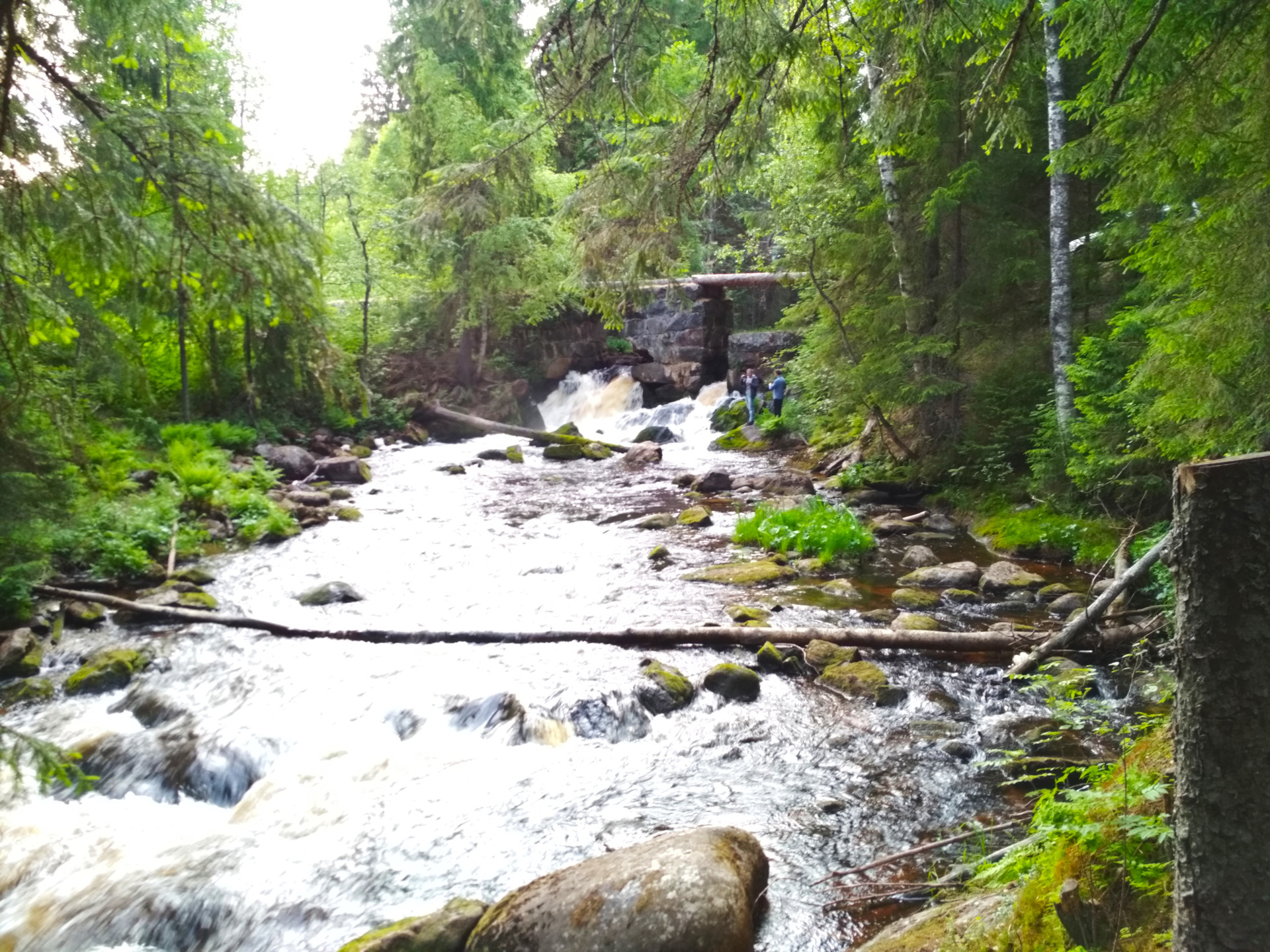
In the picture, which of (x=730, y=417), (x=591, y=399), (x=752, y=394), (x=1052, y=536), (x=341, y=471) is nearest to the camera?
(x=1052, y=536)

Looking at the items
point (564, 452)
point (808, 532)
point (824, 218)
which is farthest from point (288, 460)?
point (824, 218)

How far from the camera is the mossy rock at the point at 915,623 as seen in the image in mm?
7977

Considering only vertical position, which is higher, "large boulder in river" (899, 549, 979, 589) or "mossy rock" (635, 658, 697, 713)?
"large boulder in river" (899, 549, 979, 589)

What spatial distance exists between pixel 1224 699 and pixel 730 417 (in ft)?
77.5

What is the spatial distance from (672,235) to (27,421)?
6446 mm

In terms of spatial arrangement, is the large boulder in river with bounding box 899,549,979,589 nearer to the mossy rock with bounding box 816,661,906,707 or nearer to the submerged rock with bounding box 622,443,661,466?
the mossy rock with bounding box 816,661,906,707

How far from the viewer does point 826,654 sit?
23.9 feet

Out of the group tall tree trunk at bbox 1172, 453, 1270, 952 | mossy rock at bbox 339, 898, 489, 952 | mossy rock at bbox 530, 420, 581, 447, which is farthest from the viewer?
mossy rock at bbox 530, 420, 581, 447

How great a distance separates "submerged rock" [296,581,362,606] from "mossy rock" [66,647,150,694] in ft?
7.28

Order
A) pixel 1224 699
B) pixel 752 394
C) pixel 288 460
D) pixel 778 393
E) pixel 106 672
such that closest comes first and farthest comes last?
pixel 1224 699
pixel 106 672
pixel 288 460
pixel 778 393
pixel 752 394

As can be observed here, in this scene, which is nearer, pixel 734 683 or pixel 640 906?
pixel 640 906

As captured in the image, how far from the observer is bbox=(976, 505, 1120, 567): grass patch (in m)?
9.43

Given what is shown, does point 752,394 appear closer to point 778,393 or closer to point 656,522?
point 778,393

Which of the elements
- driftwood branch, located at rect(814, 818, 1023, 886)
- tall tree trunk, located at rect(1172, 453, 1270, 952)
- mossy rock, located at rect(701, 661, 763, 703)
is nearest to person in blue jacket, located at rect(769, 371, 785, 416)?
mossy rock, located at rect(701, 661, 763, 703)
